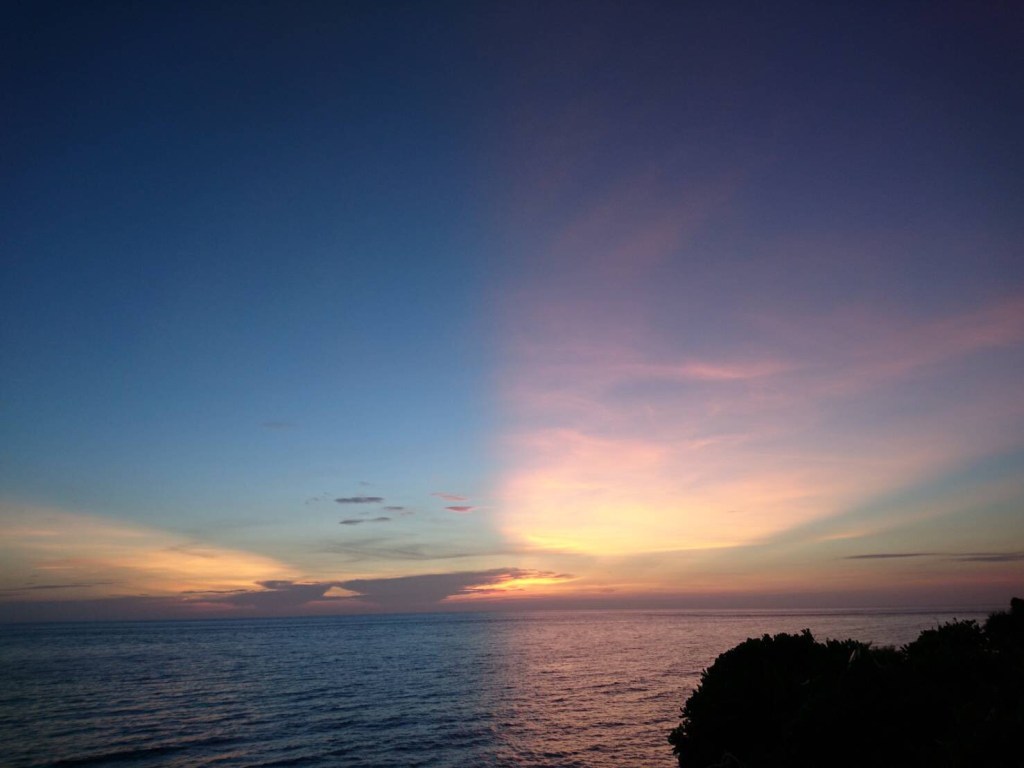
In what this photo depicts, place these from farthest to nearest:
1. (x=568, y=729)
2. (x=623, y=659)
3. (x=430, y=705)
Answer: (x=623, y=659) < (x=430, y=705) < (x=568, y=729)

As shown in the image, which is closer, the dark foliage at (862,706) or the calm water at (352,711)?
the dark foliage at (862,706)

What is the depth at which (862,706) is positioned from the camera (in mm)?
18594

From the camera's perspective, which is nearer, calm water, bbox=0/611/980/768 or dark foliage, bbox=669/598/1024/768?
dark foliage, bbox=669/598/1024/768

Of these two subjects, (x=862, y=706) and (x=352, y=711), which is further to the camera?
(x=352, y=711)

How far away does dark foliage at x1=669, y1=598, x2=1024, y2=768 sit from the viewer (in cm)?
1518

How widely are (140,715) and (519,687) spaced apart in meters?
37.8

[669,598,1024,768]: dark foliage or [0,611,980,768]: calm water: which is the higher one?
[669,598,1024,768]: dark foliage

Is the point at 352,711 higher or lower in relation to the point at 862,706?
lower

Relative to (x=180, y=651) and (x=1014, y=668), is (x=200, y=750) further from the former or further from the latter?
(x=180, y=651)

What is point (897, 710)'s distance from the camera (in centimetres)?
1842

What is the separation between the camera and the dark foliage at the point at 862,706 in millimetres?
15180

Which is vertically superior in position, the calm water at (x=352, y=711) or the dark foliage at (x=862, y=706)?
the dark foliage at (x=862, y=706)

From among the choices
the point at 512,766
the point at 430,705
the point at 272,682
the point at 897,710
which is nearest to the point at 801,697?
the point at 897,710

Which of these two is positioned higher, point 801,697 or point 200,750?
point 801,697
